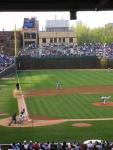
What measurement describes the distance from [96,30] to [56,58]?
76586mm

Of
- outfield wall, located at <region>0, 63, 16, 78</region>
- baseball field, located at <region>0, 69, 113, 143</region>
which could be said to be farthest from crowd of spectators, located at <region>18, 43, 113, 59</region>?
baseball field, located at <region>0, 69, 113, 143</region>

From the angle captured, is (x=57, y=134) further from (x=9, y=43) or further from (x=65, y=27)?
(x=65, y=27)

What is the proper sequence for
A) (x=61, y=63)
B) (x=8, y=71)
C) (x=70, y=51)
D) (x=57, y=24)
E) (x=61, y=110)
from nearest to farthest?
(x=61, y=110)
(x=8, y=71)
(x=61, y=63)
(x=70, y=51)
(x=57, y=24)

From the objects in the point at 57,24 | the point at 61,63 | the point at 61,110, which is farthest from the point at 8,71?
the point at 57,24

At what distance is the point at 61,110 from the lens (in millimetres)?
33469

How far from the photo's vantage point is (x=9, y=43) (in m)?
98.1

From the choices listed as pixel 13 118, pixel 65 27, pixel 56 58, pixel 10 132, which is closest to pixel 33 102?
pixel 13 118
